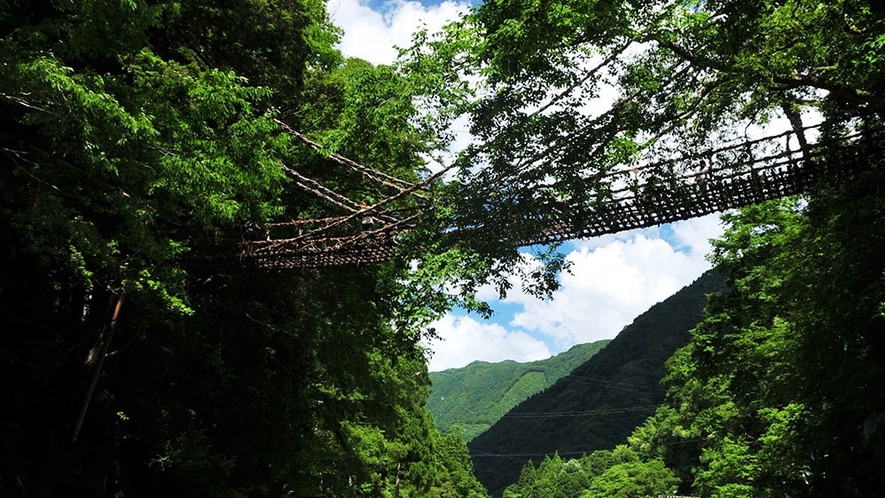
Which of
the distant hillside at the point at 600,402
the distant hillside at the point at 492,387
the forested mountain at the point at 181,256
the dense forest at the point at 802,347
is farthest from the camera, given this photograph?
the distant hillside at the point at 492,387

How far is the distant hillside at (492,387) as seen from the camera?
479 feet

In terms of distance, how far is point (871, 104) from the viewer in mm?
6023

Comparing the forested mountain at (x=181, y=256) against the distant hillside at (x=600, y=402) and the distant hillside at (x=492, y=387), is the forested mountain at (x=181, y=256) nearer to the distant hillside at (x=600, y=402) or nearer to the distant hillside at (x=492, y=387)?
the distant hillside at (x=600, y=402)

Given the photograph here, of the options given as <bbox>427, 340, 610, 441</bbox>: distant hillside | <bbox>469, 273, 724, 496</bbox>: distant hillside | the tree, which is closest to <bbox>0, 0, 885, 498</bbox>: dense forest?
the tree

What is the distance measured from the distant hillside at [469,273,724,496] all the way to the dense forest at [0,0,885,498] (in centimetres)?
6373

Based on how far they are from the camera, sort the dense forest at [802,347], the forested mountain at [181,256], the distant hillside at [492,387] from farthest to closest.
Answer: the distant hillside at [492,387] → the dense forest at [802,347] → the forested mountain at [181,256]

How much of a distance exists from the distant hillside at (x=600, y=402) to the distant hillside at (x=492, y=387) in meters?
38.3

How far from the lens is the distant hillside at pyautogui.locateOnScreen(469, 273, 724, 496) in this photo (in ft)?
240

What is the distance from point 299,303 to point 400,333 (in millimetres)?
2457

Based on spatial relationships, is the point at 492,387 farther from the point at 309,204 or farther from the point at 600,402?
the point at 309,204

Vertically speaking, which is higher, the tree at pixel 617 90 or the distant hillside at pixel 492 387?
the distant hillside at pixel 492 387

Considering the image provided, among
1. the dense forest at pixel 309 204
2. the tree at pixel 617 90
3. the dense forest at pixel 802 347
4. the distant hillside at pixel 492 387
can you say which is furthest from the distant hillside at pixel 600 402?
the tree at pixel 617 90

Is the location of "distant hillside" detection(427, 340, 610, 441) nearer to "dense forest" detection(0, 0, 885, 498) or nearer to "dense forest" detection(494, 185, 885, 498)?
"dense forest" detection(494, 185, 885, 498)

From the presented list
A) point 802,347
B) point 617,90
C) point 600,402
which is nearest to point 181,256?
point 617,90
